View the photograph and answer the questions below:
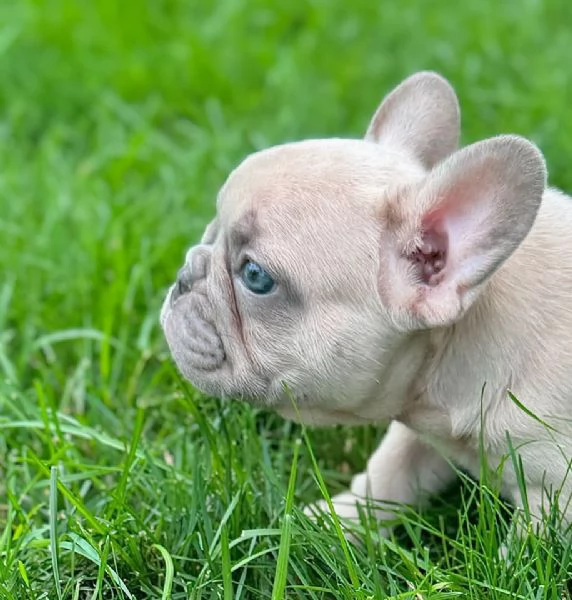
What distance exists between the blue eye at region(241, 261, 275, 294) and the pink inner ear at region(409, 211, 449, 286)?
40 centimetres

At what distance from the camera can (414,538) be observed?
3158mm

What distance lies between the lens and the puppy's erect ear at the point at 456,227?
2.70 metres

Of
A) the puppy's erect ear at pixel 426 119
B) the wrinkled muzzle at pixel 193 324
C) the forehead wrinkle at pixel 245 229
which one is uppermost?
the puppy's erect ear at pixel 426 119

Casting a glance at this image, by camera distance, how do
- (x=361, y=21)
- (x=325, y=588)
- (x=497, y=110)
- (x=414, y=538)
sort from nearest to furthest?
(x=325, y=588)
(x=414, y=538)
(x=497, y=110)
(x=361, y=21)

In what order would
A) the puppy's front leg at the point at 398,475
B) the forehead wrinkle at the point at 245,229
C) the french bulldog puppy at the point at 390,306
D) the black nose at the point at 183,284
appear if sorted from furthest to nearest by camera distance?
the puppy's front leg at the point at 398,475 < the black nose at the point at 183,284 < the forehead wrinkle at the point at 245,229 < the french bulldog puppy at the point at 390,306

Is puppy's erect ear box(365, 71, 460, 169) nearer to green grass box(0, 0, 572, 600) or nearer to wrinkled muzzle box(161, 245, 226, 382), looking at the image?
wrinkled muzzle box(161, 245, 226, 382)

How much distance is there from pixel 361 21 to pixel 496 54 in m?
0.98

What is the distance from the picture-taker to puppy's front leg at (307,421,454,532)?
3523 mm

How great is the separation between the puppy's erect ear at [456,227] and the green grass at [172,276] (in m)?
0.55

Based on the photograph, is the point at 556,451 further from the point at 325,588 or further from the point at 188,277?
the point at 188,277

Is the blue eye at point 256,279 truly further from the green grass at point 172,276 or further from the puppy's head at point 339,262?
the green grass at point 172,276

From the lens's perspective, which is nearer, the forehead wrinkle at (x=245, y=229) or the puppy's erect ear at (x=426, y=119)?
the forehead wrinkle at (x=245, y=229)

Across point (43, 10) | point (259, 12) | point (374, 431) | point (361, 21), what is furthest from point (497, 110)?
point (43, 10)

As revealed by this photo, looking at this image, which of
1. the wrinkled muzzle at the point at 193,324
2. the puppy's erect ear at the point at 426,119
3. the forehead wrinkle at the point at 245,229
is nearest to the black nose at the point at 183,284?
the wrinkled muzzle at the point at 193,324
